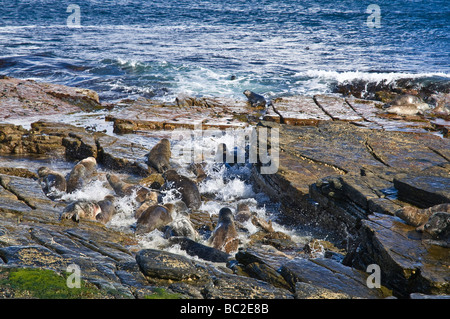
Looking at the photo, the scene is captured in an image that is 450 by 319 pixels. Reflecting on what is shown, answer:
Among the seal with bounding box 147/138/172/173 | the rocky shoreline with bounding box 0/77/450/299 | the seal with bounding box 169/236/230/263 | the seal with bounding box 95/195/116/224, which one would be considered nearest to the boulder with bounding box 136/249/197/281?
the rocky shoreline with bounding box 0/77/450/299

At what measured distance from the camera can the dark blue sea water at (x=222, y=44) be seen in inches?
798

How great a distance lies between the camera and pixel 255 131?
1042 cm

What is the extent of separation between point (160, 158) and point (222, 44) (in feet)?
71.8

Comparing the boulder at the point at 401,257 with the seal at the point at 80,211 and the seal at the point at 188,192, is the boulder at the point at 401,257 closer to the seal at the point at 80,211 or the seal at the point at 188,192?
the seal at the point at 188,192

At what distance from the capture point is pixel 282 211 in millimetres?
8227

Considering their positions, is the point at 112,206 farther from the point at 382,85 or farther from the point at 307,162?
the point at 382,85

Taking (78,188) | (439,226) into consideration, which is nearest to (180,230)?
(78,188)

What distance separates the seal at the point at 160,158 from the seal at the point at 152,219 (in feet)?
8.18

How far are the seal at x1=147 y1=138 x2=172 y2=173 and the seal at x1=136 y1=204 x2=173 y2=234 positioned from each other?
249cm

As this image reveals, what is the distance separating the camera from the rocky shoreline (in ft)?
15.2

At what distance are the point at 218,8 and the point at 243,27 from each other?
1124 cm

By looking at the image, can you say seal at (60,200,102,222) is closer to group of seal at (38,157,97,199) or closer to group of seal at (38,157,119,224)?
group of seal at (38,157,119,224)

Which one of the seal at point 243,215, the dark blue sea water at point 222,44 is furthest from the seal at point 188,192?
the dark blue sea water at point 222,44
